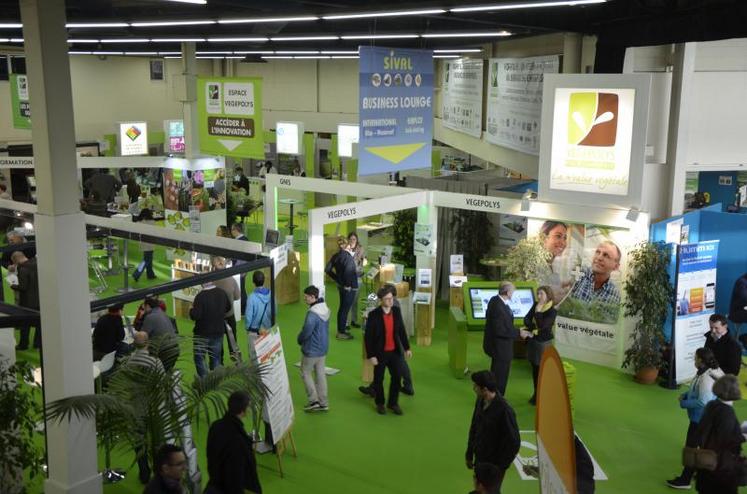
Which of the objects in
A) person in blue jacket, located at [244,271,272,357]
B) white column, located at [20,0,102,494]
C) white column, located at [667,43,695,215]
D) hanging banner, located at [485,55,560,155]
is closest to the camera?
white column, located at [20,0,102,494]

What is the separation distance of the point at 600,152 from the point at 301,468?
489 cm

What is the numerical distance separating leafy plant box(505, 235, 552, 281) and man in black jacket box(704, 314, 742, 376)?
296 centimetres

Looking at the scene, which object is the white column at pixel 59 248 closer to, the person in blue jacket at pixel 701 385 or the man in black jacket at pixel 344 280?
the person in blue jacket at pixel 701 385

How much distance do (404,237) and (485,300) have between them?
8.67 ft

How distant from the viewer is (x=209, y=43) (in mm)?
15133

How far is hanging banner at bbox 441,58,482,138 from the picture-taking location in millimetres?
14039

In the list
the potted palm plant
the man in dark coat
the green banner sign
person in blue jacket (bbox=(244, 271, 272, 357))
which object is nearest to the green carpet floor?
the potted palm plant

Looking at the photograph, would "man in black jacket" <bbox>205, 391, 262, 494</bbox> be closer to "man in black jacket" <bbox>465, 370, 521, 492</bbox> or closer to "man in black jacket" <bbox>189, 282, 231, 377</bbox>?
"man in black jacket" <bbox>465, 370, 521, 492</bbox>

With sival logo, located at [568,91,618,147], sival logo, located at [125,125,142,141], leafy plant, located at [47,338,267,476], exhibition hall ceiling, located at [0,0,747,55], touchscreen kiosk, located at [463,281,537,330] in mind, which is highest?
exhibition hall ceiling, located at [0,0,747,55]

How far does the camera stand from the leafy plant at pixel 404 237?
38.0 feet

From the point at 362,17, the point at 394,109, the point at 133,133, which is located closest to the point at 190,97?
the point at 133,133

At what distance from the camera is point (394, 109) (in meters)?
7.94

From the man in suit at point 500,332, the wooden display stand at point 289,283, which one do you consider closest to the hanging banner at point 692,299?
the man in suit at point 500,332

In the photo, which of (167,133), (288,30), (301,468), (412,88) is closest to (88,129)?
(167,133)
